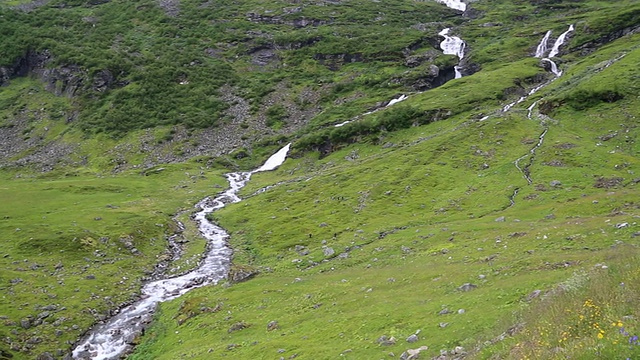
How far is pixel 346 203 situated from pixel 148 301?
30.6m

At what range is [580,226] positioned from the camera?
34.8 m

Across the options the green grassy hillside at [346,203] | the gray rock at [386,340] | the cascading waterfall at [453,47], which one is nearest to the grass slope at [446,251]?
the green grassy hillside at [346,203]

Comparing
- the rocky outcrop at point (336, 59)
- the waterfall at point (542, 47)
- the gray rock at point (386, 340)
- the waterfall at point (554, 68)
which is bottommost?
the waterfall at point (554, 68)

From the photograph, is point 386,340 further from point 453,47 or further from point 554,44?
point 453,47

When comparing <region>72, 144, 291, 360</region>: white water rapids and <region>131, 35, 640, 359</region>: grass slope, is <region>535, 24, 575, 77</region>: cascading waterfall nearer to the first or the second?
<region>131, 35, 640, 359</region>: grass slope

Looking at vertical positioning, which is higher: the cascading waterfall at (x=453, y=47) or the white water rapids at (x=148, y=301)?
the cascading waterfall at (x=453, y=47)

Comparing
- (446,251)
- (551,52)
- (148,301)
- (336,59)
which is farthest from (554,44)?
(148,301)

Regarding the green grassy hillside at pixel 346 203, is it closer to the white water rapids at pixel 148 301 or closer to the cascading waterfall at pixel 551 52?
the white water rapids at pixel 148 301

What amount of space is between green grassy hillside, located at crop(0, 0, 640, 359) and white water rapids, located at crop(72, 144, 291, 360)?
144 cm

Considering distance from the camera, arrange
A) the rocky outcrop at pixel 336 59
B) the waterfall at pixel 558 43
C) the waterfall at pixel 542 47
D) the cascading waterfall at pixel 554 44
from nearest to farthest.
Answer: the waterfall at pixel 558 43
the cascading waterfall at pixel 554 44
the waterfall at pixel 542 47
the rocky outcrop at pixel 336 59

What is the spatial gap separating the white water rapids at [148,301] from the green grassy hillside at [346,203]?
4.73 ft

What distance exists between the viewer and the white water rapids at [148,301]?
3403 cm

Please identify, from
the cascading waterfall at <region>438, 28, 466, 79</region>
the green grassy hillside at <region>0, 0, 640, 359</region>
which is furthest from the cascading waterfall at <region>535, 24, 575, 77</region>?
the cascading waterfall at <region>438, 28, 466, 79</region>

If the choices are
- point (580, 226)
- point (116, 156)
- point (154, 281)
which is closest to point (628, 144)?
point (580, 226)
